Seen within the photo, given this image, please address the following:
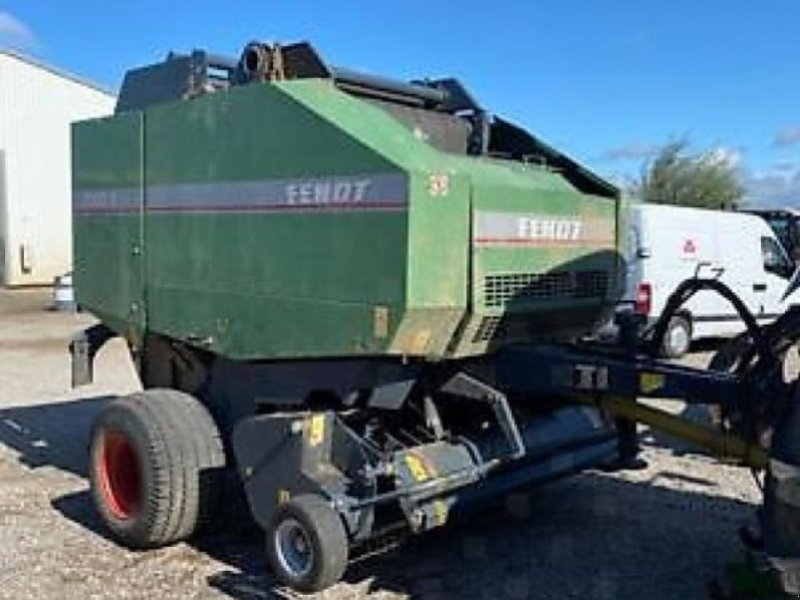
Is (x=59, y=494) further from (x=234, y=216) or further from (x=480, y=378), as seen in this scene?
(x=480, y=378)

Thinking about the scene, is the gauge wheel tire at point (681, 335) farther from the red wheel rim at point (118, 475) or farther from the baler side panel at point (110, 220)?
the red wheel rim at point (118, 475)

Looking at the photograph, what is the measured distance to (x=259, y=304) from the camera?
5.73 meters

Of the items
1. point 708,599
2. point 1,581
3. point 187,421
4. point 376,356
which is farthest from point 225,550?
point 708,599

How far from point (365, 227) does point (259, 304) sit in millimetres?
869

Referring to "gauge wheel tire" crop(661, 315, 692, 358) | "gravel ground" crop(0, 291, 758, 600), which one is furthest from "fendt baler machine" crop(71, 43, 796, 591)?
"gauge wheel tire" crop(661, 315, 692, 358)

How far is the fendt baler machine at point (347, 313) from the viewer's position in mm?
5109

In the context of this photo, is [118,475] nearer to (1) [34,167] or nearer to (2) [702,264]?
(2) [702,264]

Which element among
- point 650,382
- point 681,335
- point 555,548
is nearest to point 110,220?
point 555,548

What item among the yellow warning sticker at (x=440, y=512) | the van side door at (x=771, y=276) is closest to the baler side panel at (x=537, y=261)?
the yellow warning sticker at (x=440, y=512)

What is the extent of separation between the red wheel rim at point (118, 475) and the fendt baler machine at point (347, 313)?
0.01 meters

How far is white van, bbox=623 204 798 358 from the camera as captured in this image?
14.1 m

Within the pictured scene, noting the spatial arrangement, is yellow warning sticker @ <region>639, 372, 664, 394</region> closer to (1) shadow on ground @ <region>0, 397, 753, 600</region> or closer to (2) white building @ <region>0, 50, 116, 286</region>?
(1) shadow on ground @ <region>0, 397, 753, 600</region>

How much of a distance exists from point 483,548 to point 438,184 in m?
2.16

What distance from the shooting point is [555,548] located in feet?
20.3
